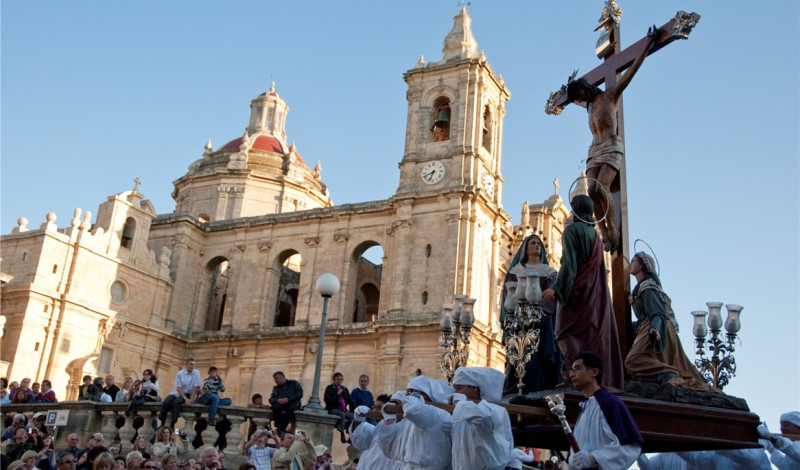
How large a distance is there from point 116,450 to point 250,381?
1942 cm

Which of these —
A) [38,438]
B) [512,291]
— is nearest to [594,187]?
[512,291]

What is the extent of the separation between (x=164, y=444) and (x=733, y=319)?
7189mm

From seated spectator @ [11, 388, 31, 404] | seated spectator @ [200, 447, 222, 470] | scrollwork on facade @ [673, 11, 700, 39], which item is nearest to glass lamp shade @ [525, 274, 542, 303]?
scrollwork on facade @ [673, 11, 700, 39]

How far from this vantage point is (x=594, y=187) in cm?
735

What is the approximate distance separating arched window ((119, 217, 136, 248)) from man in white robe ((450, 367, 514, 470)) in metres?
29.3

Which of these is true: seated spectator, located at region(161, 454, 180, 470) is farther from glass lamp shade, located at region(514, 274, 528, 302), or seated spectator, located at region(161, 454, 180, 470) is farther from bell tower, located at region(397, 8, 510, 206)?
bell tower, located at region(397, 8, 510, 206)

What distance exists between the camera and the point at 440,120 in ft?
104

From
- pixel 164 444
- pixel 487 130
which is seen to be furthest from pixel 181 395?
pixel 487 130

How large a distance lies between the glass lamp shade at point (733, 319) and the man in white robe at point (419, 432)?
3.53 meters

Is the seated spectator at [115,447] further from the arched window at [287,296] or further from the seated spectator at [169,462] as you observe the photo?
the arched window at [287,296]

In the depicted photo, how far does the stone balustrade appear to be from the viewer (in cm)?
1204

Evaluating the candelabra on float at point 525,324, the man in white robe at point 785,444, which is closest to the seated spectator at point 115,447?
the candelabra on float at point 525,324

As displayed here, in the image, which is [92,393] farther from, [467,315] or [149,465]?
[467,315]

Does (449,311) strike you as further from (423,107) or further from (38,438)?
(423,107)
